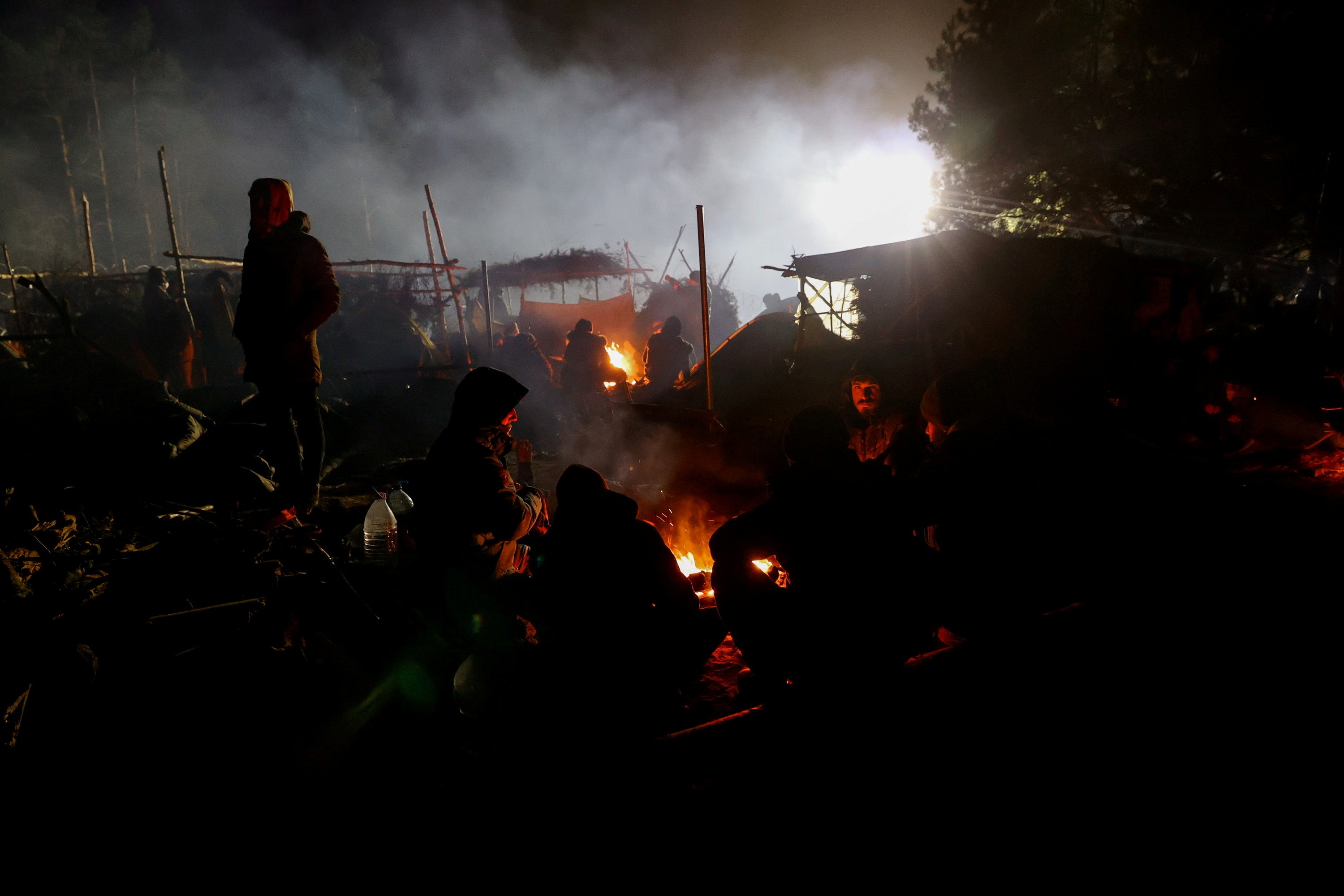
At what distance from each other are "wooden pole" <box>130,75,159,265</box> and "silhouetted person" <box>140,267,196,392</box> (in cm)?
3253

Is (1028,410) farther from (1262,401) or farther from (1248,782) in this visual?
(1248,782)

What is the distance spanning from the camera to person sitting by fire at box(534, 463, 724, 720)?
2.97 m

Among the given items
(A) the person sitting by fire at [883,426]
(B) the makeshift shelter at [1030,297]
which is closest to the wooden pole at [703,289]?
(A) the person sitting by fire at [883,426]

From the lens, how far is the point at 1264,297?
14.6m

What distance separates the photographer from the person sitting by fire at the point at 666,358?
14977 millimetres

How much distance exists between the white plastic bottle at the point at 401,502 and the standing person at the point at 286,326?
0.54 metres

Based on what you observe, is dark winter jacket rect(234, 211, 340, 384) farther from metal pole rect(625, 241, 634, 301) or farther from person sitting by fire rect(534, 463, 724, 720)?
metal pole rect(625, 241, 634, 301)

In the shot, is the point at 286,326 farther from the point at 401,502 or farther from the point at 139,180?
the point at 139,180

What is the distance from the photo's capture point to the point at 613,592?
2.97 meters

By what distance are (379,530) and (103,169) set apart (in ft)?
169

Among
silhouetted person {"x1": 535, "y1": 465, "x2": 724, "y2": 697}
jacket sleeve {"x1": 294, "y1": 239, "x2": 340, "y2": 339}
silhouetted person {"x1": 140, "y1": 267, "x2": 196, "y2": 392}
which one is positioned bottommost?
silhouetted person {"x1": 535, "y1": 465, "x2": 724, "y2": 697}

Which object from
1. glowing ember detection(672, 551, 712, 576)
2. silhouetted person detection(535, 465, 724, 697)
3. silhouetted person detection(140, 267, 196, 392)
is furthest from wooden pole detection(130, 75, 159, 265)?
silhouetted person detection(535, 465, 724, 697)

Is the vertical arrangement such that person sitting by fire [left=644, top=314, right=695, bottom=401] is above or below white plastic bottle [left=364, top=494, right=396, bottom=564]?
above

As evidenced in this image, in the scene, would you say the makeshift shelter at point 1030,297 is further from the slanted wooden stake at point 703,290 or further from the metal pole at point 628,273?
the metal pole at point 628,273
